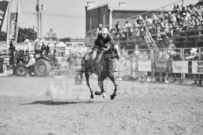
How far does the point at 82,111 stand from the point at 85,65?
3541mm

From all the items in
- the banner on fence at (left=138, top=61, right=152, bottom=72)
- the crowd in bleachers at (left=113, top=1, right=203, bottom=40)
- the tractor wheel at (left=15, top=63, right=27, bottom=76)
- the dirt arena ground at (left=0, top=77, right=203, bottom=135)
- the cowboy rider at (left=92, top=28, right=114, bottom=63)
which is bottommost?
the dirt arena ground at (left=0, top=77, right=203, bottom=135)

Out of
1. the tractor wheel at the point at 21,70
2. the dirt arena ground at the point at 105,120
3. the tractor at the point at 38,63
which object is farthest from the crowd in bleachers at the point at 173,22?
the dirt arena ground at the point at 105,120

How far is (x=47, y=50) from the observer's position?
979 inches

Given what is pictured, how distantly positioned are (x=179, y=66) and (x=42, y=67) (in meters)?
8.76

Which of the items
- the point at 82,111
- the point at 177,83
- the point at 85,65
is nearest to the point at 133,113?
the point at 82,111

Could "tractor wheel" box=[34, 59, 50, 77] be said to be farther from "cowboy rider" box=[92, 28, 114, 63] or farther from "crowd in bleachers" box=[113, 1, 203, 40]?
"cowboy rider" box=[92, 28, 114, 63]

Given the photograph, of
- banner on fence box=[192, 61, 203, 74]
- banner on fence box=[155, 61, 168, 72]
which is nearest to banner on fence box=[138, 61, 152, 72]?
banner on fence box=[155, 61, 168, 72]

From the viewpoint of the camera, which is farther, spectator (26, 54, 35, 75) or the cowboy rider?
spectator (26, 54, 35, 75)

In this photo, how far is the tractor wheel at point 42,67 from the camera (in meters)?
24.0

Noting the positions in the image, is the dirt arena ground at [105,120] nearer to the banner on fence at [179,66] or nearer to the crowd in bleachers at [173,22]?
the banner on fence at [179,66]

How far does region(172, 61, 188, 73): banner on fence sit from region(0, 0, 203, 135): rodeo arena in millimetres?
50

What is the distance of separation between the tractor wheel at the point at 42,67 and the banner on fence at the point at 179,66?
8138mm

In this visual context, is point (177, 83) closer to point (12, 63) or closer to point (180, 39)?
point (180, 39)

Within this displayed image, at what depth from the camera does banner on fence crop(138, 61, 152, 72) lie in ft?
69.7
